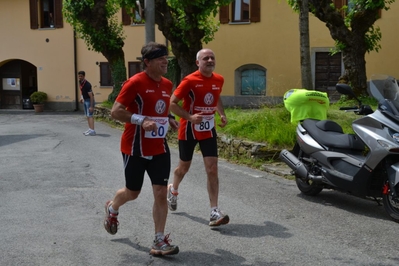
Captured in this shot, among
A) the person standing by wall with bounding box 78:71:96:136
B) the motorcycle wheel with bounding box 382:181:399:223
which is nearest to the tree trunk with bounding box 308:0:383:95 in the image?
the person standing by wall with bounding box 78:71:96:136

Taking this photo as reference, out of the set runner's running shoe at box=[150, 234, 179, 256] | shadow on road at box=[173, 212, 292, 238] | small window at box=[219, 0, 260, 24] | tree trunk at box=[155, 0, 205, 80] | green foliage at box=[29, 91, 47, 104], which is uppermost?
small window at box=[219, 0, 260, 24]

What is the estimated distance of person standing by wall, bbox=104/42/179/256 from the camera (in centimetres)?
513

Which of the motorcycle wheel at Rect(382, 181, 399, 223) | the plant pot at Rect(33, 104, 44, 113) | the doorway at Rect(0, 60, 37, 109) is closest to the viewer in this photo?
the motorcycle wheel at Rect(382, 181, 399, 223)

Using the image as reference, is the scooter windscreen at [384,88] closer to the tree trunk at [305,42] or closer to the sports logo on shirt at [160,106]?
the sports logo on shirt at [160,106]

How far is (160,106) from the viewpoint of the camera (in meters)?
5.25

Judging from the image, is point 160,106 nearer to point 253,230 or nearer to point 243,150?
point 253,230

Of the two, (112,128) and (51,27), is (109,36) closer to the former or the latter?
(112,128)

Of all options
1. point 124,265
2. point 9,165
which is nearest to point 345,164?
point 124,265

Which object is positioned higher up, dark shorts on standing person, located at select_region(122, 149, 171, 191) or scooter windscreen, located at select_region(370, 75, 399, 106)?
scooter windscreen, located at select_region(370, 75, 399, 106)

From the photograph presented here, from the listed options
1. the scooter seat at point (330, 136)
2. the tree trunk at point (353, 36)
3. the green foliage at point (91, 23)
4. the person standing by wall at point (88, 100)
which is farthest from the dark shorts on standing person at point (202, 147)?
the green foliage at point (91, 23)

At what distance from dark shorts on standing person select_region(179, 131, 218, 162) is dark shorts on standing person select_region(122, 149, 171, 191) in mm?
1164

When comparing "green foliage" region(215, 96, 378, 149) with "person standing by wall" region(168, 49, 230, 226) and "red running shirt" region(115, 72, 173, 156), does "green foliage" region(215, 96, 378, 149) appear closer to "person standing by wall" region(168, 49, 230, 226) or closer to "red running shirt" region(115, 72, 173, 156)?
"person standing by wall" region(168, 49, 230, 226)

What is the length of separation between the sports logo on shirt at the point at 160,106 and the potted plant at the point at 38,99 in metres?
27.2

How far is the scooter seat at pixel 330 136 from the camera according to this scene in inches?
286
